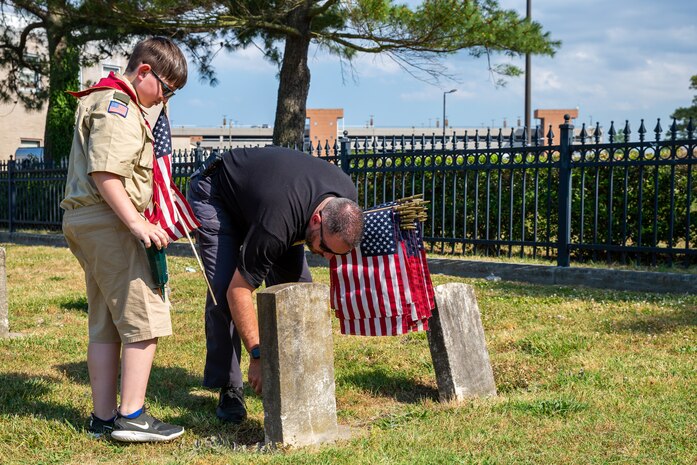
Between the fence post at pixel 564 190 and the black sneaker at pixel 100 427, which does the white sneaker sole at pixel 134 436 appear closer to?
the black sneaker at pixel 100 427

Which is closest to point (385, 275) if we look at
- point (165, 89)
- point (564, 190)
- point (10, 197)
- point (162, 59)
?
point (165, 89)

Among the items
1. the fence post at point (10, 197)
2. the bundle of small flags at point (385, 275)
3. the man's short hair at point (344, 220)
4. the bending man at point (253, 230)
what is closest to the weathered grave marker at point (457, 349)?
the bundle of small flags at point (385, 275)

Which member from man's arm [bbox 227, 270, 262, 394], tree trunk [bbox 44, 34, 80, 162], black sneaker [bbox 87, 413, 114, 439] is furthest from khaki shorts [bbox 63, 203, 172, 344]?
tree trunk [bbox 44, 34, 80, 162]

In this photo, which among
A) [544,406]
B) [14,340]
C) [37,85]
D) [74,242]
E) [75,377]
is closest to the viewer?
[74,242]

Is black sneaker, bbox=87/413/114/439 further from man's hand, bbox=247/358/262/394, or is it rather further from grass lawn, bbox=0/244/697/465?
man's hand, bbox=247/358/262/394

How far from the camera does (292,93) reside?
1445 centimetres

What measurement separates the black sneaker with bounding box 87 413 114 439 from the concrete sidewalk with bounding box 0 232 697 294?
6.06 m

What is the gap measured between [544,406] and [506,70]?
1010 centimetres

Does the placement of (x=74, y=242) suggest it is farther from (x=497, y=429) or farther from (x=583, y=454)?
(x=583, y=454)

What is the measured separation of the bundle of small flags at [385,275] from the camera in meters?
4.18

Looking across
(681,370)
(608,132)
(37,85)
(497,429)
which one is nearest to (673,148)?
(608,132)

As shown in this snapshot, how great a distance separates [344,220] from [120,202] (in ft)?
3.27

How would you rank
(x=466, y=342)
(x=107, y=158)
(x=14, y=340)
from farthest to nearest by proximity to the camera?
(x=14, y=340), (x=466, y=342), (x=107, y=158)

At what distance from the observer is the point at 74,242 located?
146 inches
